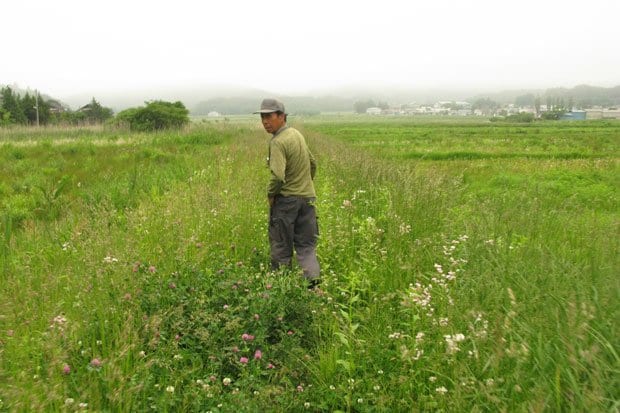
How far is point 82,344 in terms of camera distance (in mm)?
3014

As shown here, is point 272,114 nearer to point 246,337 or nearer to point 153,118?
point 246,337

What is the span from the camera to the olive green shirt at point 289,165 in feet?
15.6

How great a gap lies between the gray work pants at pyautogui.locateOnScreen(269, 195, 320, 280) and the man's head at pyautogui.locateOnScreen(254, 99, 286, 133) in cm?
80

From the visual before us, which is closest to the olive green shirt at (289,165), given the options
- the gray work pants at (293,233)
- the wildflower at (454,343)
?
the gray work pants at (293,233)

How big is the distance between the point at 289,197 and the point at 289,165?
359mm

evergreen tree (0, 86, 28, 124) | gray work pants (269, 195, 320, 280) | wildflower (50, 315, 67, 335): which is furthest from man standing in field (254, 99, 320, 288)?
evergreen tree (0, 86, 28, 124)

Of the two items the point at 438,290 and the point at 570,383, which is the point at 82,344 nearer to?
the point at 438,290

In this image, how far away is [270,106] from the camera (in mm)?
4777

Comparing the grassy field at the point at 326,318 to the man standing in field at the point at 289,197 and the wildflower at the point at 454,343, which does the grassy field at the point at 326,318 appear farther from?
the man standing in field at the point at 289,197

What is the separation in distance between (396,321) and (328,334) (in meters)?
0.56

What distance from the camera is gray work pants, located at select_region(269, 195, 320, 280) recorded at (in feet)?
16.2

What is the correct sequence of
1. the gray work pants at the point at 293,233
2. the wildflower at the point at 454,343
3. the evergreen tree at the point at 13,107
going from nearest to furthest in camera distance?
1. the wildflower at the point at 454,343
2. the gray work pants at the point at 293,233
3. the evergreen tree at the point at 13,107

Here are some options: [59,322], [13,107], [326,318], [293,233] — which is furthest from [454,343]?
[13,107]

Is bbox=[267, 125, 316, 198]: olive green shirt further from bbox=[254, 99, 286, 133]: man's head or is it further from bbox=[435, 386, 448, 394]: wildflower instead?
bbox=[435, 386, 448, 394]: wildflower
